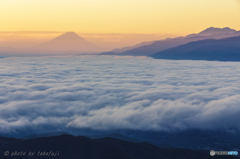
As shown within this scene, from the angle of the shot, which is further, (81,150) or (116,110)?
(116,110)

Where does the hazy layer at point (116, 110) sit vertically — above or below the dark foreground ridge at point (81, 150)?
below

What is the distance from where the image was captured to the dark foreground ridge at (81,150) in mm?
18750

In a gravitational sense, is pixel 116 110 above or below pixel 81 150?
below

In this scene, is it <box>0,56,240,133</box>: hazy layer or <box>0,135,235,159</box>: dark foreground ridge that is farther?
<box>0,56,240,133</box>: hazy layer

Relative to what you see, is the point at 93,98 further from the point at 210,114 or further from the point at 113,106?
the point at 210,114

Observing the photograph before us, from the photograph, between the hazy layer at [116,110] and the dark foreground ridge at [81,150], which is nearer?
the dark foreground ridge at [81,150]

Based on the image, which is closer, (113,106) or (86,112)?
(86,112)

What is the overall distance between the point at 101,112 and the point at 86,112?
2867 mm

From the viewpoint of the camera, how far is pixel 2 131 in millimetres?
30406

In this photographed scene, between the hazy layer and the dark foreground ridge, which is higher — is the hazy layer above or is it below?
below

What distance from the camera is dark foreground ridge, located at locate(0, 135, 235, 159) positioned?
18750 millimetres

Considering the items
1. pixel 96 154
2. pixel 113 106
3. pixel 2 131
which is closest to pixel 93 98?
pixel 113 106

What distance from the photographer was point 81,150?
1947cm

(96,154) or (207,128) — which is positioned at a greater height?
(96,154)
